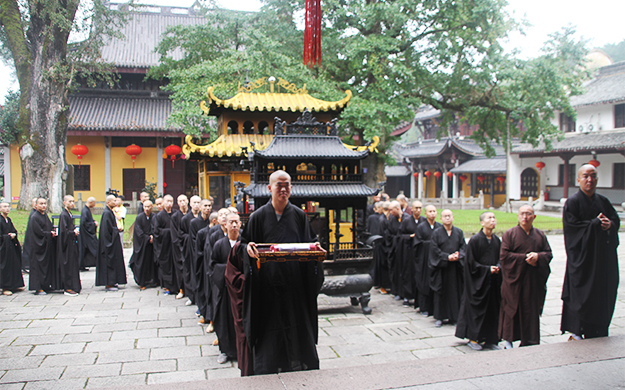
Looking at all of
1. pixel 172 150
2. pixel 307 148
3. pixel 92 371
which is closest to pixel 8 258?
pixel 92 371

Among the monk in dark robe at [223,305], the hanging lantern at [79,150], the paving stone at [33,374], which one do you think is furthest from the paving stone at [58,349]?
the hanging lantern at [79,150]

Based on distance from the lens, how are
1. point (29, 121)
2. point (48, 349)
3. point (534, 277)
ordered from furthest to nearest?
point (29, 121), point (48, 349), point (534, 277)

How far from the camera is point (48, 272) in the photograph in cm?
836

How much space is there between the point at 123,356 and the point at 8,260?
4.52 m

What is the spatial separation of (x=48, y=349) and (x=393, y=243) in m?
5.52

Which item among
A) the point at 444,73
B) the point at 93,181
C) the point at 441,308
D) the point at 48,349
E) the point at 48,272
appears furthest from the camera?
the point at 93,181

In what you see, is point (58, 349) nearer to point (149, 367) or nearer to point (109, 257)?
point (149, 367)

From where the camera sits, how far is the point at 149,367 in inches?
197

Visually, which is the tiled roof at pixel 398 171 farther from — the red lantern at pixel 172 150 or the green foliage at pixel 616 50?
the green foliage at pixel 616 50

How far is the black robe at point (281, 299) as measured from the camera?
369cm

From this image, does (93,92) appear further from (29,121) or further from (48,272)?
(48,272)

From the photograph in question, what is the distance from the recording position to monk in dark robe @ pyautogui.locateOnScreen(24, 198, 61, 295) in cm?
823

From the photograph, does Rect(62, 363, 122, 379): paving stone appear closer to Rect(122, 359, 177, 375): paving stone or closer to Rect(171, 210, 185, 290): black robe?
Rect(122, 359, 177, 375): paving stone

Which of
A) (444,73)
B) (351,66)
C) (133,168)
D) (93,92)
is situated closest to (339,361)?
(351,66)
